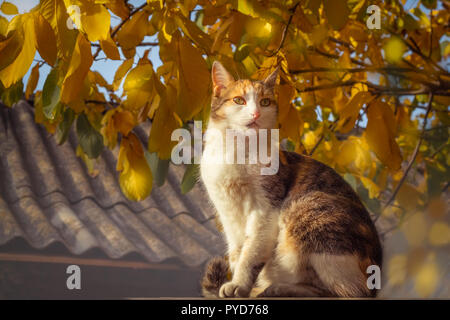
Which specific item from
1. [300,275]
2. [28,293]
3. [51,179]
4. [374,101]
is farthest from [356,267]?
[51,179]

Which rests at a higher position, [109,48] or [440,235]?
[109,48]

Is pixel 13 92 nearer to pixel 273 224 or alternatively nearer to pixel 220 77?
pixel 220 77

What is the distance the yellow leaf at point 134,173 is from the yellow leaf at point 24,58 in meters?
0.24

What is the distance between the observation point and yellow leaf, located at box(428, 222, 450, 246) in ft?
3.53

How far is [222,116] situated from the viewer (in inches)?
21.9

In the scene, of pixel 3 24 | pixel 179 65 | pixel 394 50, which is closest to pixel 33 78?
pixel 3 24

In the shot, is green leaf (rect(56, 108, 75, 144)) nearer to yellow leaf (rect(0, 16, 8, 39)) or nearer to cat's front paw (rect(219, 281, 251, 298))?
yellow leaf (rect(0, 16, 8, 39))

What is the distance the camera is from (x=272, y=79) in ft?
1.77

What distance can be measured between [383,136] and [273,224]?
215 millimetres

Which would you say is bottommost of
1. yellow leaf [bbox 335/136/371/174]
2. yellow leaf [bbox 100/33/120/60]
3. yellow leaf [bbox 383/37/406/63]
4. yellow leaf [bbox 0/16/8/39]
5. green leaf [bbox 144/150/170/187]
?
green leaf [bbox 144/150/170/187]

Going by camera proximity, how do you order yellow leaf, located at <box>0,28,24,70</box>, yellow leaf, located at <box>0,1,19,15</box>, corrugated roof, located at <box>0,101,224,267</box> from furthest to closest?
1. corrugated roof, located at <box>0,101,224,267</box>
2. yellow leaf, located at <box>0,1,19,15</box>
3. yellow leaf, located at <box>0,28,24,70</box>

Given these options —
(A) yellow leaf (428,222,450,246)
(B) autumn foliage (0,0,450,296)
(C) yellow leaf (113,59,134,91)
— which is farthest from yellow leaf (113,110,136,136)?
(A) yellow leaf (428,222,450,246)
